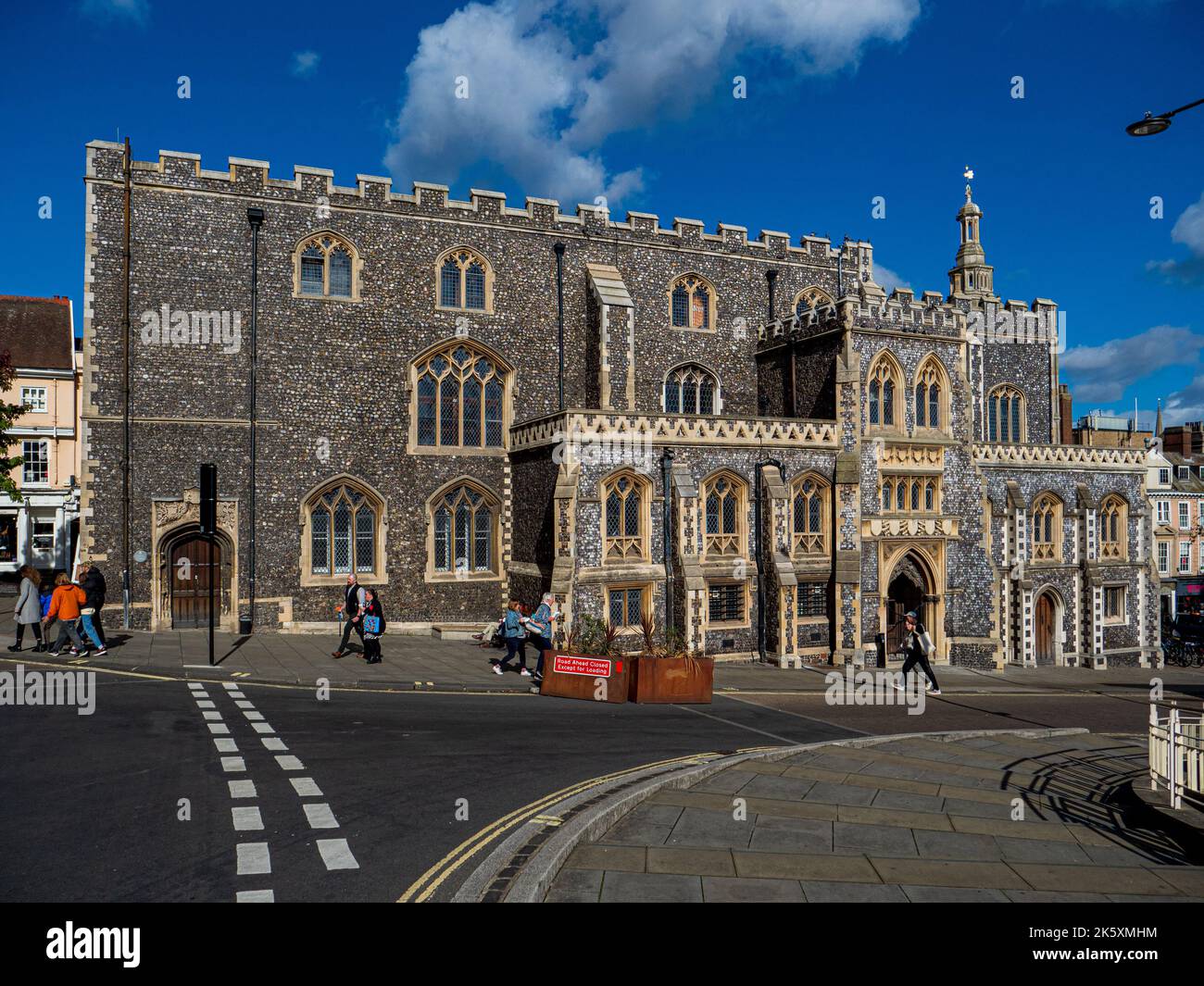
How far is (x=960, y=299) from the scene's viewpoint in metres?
37.1

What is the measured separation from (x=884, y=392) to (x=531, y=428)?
1105cm

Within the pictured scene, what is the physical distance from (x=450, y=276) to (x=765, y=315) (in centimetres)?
1121

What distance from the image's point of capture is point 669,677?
1766 centimetres

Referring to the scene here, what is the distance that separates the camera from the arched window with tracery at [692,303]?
30656 mm

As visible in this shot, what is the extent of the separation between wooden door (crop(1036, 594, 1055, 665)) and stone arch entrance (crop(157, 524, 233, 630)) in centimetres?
2740

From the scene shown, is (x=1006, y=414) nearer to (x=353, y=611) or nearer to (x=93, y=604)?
(x=353, y=611)

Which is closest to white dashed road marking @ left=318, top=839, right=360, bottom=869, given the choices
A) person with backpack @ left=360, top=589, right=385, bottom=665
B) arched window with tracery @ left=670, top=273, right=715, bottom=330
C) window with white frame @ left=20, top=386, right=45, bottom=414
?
person with backpack @ left=360, top=589, right=385, bottom=665

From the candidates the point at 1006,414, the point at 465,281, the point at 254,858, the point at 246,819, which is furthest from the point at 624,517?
the point at 1006,414

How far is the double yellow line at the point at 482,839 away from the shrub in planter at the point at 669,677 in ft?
17.5

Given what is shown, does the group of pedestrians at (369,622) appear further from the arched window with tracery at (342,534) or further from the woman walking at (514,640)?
the arched window with tracery at (342,534)

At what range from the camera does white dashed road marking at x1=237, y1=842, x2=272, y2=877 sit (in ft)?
25.7

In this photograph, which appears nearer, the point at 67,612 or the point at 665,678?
the point at 665,678
